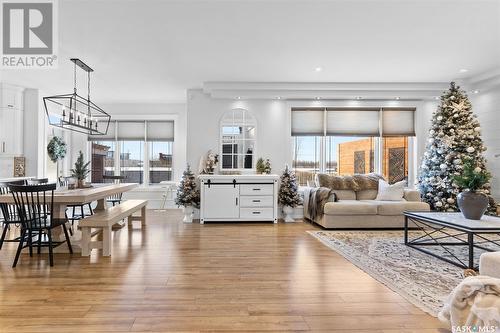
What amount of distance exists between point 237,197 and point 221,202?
1.07ft

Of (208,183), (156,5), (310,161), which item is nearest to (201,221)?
(208,183)

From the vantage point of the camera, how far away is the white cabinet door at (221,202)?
610 cm

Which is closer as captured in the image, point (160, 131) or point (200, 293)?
point (200, 293)

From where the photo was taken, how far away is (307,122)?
6.90 meters

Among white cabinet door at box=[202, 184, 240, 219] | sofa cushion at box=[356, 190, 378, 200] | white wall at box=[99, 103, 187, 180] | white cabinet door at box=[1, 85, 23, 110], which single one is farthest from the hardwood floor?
white wall at box=[99, 103, 187, 180]

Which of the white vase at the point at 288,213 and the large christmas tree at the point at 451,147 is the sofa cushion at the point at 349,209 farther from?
the large christmas tree at the point at 451,147

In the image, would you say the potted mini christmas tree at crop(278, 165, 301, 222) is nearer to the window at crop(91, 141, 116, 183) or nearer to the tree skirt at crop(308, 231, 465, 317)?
the tree skirt at crop(308, 231, 465, 317)

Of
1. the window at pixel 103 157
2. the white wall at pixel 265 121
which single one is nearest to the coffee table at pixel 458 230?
the white wall at pixel 265 121

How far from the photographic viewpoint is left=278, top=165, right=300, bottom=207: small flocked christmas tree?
6332mm

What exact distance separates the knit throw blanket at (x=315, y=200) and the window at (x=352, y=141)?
787mm

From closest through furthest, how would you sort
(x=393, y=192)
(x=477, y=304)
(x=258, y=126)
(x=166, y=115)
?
(x=477, y=304) < (x=393, y=192) < (x=258, y=126) < (x=166, y=115)

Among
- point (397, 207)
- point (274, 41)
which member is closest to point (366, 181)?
point (397, 207)

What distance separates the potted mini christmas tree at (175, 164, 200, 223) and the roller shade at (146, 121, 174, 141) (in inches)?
95.6

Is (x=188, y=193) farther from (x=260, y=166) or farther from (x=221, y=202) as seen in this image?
(x=260, y=166)
